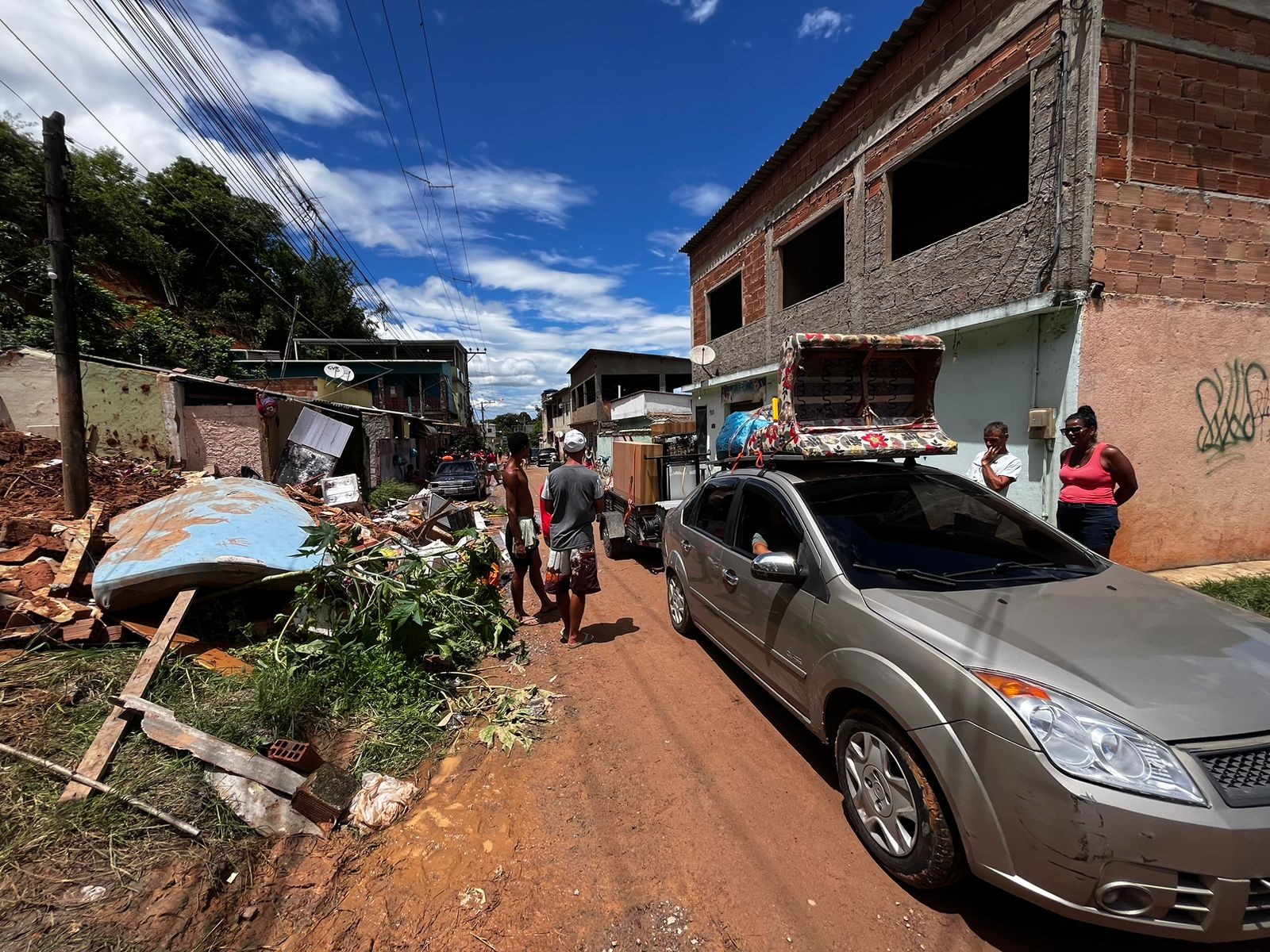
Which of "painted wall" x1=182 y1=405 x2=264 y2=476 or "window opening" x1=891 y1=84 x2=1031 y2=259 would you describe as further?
"painted wall" x1=182 y1=405 x2=264 y2=476

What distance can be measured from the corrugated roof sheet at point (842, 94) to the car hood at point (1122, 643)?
836cm

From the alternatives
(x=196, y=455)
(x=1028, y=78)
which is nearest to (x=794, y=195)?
(x=1028, y=78)

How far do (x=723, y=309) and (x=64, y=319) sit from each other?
12.6 metres

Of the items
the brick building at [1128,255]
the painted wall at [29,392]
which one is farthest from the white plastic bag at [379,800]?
the painted wall at [29,392]

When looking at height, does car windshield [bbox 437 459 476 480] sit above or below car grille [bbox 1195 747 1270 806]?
above

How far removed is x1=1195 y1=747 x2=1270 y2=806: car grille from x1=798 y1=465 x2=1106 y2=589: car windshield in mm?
922

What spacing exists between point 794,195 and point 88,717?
11.7 m

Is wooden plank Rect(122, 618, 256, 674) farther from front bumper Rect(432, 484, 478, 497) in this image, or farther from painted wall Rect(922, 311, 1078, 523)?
front bumper Rect(432, 484, 478, 497)

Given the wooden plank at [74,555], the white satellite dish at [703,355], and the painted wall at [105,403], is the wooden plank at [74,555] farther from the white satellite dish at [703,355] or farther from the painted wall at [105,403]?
the white satellite dish at [703,355]

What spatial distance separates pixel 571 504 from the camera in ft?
15.0

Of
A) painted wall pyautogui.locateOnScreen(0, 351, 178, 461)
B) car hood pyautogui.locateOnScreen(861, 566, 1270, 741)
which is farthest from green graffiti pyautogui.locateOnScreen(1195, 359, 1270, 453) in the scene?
painted wall pyautogui.locateOnScreen(0, 351, 178, 461)

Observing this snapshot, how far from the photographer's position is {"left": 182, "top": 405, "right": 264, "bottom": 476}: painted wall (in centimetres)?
1091

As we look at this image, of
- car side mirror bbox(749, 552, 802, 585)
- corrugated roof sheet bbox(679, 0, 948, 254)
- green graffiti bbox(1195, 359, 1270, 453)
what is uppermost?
corrugated roof sheet bbox(679, 0, 948, 254)

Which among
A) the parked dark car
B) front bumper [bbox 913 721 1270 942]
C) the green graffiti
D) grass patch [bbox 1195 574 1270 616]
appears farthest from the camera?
the parked dark car
